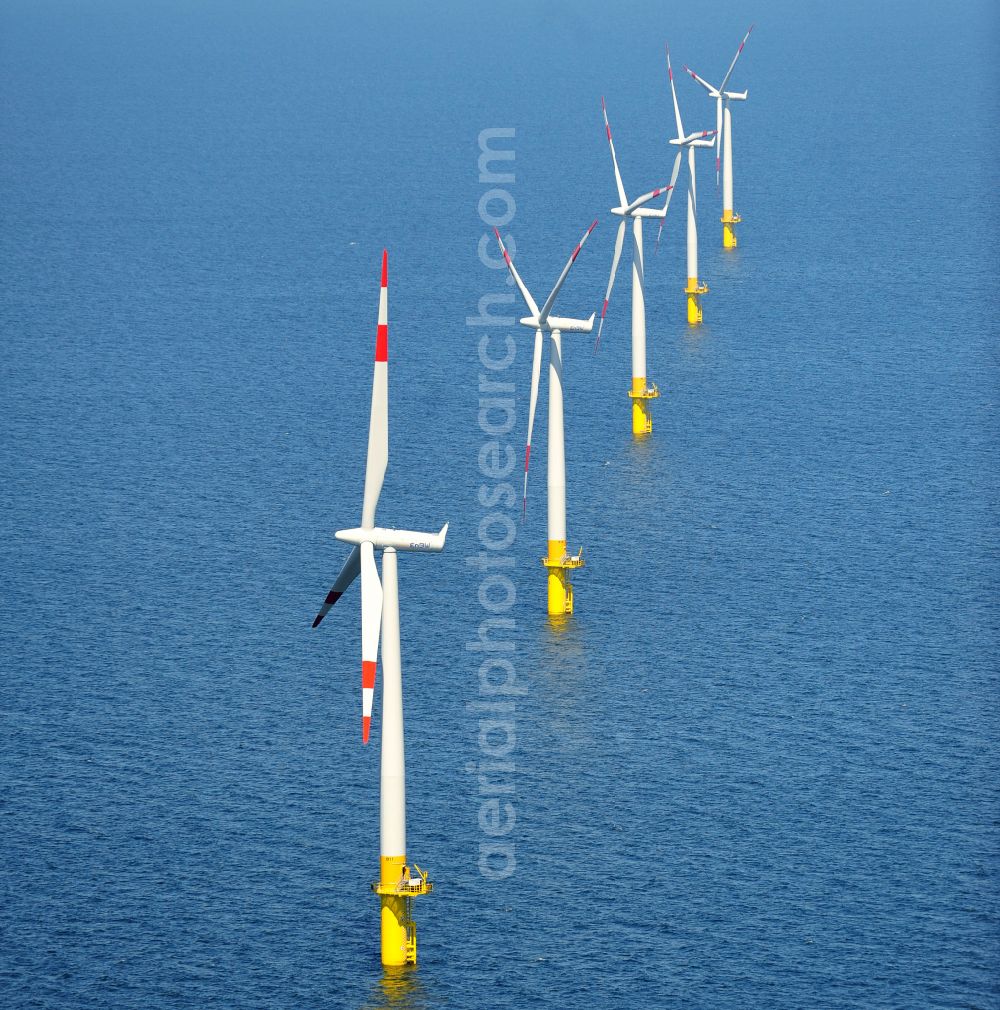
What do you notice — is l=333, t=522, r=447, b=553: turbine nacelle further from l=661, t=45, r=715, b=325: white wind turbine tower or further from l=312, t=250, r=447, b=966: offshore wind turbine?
l=661, t=45, r=715, b=325: white wind turbine tower

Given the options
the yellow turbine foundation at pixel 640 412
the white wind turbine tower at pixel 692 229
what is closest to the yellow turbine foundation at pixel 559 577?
the yellow turbine foundation at pixel 640 412

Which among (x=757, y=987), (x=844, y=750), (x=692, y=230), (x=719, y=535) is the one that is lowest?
(x=757, y=987)

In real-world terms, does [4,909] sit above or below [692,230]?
below

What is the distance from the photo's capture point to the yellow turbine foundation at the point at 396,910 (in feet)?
242

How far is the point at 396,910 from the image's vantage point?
7544 cm

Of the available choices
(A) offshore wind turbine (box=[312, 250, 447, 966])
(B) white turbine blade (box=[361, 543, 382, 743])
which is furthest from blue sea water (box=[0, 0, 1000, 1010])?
(B) white turbine blade (box=[361, 543, 382, 743])

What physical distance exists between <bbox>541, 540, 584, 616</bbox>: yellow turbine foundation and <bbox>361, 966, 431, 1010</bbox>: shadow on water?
35948 millimetres

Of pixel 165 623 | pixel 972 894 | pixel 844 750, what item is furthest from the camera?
pixel 165 623

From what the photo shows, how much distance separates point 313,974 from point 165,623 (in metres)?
41.2

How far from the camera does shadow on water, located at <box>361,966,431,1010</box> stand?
74875 mm

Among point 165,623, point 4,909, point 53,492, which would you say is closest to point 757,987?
point 4,909

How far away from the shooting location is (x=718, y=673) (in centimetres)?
10588

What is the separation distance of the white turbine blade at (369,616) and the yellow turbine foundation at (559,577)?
123ft

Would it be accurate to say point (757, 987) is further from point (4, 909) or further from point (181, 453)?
point (181, 453)
